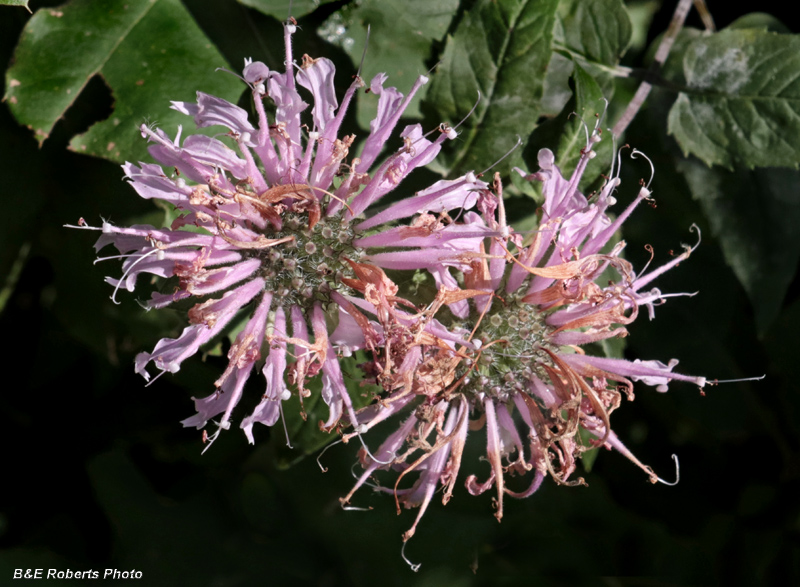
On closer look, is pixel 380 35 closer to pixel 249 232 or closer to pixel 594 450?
pixel 249 232

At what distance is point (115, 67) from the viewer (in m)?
1.60

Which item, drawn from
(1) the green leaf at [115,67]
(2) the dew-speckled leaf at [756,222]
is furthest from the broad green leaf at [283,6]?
(2) the dew-speckled leaf at [756,222]

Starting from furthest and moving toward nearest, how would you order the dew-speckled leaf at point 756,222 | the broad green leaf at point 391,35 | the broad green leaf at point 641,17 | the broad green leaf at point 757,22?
the broad green leaf at point 641,17, the broad green leaf at point 757,22, the dew-speckled leaf at point 756,222, the broad green leaf at point 391,35

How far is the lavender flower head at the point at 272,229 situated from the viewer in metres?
1.29

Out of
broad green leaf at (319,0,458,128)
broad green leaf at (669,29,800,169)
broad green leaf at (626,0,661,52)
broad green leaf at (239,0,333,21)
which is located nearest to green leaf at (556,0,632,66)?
broad green leaf at (669,29,800,169)

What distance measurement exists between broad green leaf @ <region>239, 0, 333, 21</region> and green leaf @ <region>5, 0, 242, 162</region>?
17 cm

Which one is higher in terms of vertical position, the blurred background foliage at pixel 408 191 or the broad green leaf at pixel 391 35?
the broad green leaf at pixel 391 35

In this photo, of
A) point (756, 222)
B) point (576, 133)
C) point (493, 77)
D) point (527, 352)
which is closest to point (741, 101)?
point (756, 222)

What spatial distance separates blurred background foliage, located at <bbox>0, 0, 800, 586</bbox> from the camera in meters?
1.60

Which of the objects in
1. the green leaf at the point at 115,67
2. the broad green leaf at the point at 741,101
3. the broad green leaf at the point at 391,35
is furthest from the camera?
the broad green leaf at the point at 741,101

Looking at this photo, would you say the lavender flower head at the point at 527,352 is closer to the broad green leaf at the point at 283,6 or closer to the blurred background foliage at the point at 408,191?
the blurred background foliage at the point at 408,191

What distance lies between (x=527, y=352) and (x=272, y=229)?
0.65m

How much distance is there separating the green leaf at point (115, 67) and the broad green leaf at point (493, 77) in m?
0.56

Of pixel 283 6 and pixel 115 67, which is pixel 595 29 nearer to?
pixel 283 6
